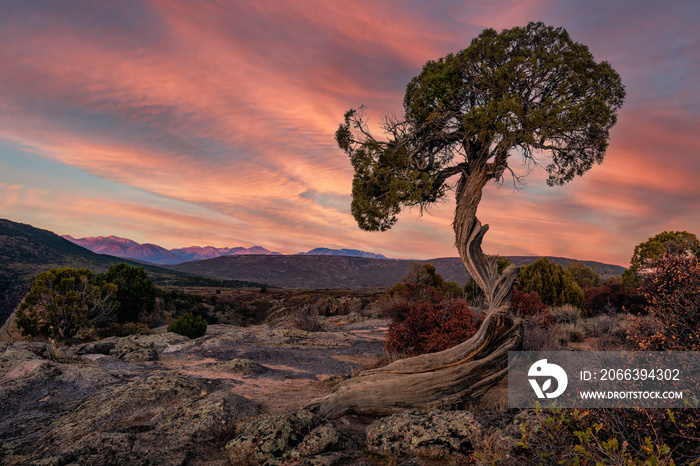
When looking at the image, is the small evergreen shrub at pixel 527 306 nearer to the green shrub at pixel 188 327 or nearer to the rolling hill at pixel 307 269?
the green shrub at pixel 188 327

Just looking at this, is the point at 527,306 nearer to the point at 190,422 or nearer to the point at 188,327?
the point at 190,422

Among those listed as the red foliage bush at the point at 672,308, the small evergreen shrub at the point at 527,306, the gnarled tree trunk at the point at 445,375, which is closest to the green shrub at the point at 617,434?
the red foliage bush at the point at 672,308

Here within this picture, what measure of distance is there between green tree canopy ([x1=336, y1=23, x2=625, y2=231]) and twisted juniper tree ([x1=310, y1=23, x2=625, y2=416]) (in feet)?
0.09

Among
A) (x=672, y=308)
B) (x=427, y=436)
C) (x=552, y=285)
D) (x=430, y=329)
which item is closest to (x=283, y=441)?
(x=427, y=436)

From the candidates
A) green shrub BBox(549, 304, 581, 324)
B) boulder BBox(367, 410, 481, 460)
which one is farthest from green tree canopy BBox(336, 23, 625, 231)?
green shrub BBox(549, 304, 581, 324)

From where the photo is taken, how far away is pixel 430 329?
34.9ft

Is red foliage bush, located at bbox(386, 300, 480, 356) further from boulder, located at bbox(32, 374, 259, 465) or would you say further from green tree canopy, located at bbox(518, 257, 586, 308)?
green tree canopy, located at bbox(518, 257, 586, 308)

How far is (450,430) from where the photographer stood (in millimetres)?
4965

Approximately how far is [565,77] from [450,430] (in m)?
9.27

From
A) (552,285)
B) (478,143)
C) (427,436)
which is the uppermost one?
(478,143)

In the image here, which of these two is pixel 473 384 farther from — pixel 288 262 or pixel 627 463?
pixel 288 262

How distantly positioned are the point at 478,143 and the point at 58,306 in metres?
20.2

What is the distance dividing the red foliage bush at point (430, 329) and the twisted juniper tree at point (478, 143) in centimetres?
154

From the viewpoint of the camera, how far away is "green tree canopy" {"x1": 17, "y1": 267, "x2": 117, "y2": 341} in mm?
17844
